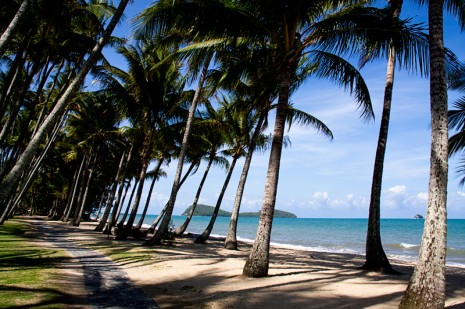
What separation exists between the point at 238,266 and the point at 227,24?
621 centimetres

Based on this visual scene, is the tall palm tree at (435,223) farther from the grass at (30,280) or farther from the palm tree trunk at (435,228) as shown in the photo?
the grass at (30,280)

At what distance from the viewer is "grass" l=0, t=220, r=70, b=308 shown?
Result: 4652mm

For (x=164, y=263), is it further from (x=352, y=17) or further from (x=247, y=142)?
(x=247, y=142)

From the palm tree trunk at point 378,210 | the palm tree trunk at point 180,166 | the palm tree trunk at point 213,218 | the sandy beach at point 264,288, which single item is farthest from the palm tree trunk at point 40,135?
the palm tree trunk at point 213,218

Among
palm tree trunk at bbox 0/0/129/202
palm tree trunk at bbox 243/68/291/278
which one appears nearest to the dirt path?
palm tree trunk at bbox 0/0/129/202

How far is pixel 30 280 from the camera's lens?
5.86m

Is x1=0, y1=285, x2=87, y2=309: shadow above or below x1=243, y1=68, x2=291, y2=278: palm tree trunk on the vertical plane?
below

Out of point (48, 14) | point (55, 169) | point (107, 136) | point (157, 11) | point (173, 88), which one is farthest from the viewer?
point (55, 169)

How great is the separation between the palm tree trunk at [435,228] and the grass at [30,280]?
4947 millimetres

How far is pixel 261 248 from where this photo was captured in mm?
7184

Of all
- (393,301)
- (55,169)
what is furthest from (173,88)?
(55,169)

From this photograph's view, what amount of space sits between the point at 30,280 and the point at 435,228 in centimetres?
666

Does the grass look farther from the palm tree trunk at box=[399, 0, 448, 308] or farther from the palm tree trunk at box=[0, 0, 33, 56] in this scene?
the palm tree trunk at box=[399, 0, 448, 308]

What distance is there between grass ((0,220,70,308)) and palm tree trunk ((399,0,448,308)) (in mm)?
4947
